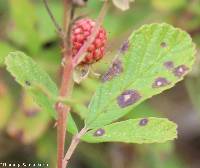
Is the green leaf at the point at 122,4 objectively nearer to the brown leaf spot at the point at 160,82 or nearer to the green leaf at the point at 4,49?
the brown leaf spot at the point at 160,82

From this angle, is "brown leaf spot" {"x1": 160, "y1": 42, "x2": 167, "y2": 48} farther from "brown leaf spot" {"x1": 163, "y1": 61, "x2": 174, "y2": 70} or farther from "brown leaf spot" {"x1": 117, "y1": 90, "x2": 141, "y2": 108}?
"brown leaf spot" {"x1": 117, "y1": 90, "x2": 141, "y2": 108}

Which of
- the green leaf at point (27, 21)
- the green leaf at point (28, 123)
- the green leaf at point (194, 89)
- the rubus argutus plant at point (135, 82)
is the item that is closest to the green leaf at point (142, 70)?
the rubus argutus plant at point (135, 82)

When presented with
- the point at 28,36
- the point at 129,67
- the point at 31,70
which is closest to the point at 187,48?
the point at 129,67

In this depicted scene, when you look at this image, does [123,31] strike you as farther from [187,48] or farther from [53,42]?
[187,48]

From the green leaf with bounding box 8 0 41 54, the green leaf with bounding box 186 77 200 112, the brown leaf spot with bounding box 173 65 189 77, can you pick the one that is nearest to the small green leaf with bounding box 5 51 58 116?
the brown leaf spot with bounding box 173 65 189 77

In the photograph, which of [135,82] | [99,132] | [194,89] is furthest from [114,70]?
[194,89]

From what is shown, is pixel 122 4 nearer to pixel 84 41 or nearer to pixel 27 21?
pixel 84 41
